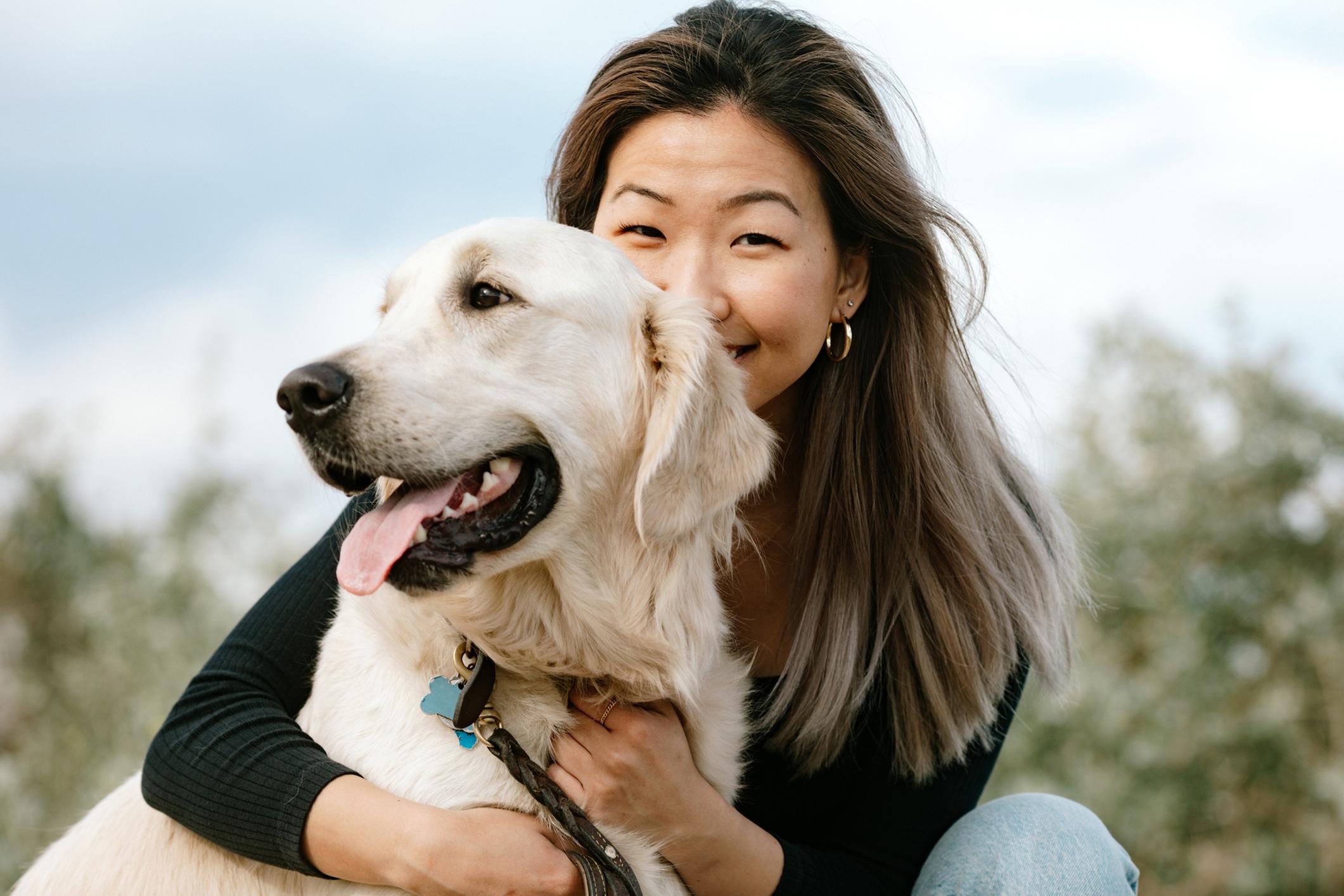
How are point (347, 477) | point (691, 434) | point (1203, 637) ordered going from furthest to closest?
point (1203, 637)
point (691, 434)
point (347, 477)

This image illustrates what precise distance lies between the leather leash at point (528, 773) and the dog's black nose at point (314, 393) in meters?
0.47

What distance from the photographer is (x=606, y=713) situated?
2020mm

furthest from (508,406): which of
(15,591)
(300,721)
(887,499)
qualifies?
(15,591)

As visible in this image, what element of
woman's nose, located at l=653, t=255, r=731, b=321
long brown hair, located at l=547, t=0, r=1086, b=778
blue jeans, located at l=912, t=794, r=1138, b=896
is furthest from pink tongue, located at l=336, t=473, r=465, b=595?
blue jeans, located at l=912, t=794, r=1138, b=896

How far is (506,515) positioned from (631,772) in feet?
1.57

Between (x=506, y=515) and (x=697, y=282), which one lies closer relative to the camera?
(x=506, y=515)

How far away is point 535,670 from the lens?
1992 mm

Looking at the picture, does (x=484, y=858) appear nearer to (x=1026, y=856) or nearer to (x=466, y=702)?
(x=466, y=702)

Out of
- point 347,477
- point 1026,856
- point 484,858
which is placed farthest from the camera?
point 1026,856

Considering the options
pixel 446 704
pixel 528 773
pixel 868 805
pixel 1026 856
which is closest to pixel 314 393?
pixel 446 704

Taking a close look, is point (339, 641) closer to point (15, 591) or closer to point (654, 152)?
point (654, 152)

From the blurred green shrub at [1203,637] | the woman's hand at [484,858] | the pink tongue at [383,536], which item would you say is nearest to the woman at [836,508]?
the woman's hand at [484,858]

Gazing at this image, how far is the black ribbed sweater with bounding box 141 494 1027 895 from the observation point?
1.89 meters

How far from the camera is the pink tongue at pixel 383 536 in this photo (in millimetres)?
1791
